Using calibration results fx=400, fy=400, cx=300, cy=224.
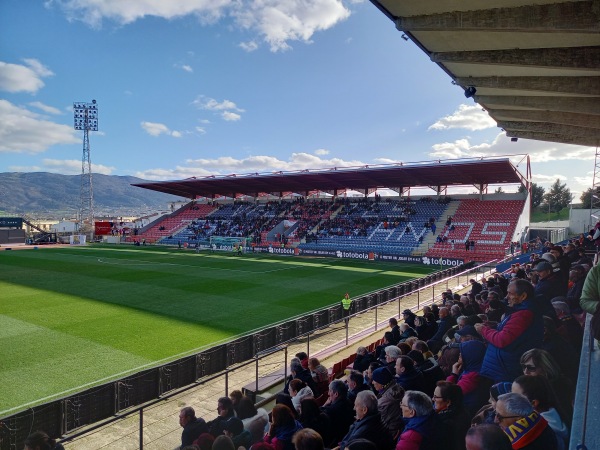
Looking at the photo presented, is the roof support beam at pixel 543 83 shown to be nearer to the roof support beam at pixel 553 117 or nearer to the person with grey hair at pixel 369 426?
the roof support beam at pixel 553 117

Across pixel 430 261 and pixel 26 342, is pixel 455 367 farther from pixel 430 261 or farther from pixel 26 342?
pixel 430 261

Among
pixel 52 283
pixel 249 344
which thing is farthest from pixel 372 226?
pixel 249 344

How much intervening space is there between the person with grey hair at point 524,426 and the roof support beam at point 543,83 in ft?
32.9

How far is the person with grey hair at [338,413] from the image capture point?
467 cm

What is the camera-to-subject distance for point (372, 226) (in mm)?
47531

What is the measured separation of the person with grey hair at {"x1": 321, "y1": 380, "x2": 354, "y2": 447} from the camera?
4.67 m

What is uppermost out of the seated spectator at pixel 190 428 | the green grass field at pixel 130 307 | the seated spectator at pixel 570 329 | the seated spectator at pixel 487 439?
the seated spectator at pixel 487 439

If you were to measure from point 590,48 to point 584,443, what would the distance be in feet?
28.3

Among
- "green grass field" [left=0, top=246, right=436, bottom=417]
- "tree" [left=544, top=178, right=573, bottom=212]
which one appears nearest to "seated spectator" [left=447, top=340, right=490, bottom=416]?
"green grass field" [left=0, top=246, right=436, bottom=417]

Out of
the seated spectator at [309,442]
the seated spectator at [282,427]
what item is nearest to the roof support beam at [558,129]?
the seated spectator at [282,427]

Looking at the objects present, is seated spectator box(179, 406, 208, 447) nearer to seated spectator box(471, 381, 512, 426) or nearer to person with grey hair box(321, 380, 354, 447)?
person with grey hair box(321, 380, 354, 447)

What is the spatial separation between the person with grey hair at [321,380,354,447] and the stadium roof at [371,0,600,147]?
7114 mm

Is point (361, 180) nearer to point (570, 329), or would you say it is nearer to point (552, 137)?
point (552, 137)

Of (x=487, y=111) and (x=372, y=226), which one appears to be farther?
(x=372, y=226)
